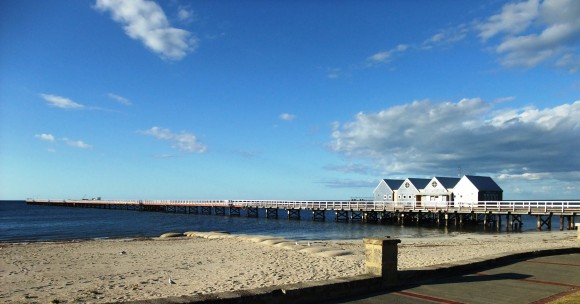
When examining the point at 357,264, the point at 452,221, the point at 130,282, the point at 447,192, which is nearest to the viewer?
the point at 130,282

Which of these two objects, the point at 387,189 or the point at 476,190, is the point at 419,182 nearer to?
the point at 387,189

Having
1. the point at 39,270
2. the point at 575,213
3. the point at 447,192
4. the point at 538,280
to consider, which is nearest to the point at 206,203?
the point at 447,192

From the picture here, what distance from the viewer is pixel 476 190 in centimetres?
4891

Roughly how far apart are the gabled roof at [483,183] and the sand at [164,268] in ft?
101

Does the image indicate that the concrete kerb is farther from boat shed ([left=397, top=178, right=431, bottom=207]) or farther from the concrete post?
boat shed ([left=397, top=178, right=431, bottom=207])

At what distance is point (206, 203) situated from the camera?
7856 cm

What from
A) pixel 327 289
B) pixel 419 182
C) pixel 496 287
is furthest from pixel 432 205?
pixel 327 289

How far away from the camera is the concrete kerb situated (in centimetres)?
599

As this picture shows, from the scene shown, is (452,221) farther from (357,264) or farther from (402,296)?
(402,296)

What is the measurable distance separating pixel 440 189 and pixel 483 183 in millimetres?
4764

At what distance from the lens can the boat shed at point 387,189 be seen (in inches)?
2323

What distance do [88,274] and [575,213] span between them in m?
35.5

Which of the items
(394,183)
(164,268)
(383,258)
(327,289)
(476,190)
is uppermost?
(394,183)

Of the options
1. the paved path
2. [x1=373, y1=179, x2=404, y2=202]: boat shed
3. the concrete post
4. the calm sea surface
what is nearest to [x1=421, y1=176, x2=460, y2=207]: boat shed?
[x1=373, y1=179, x2=404, y2=202]: boat shed
